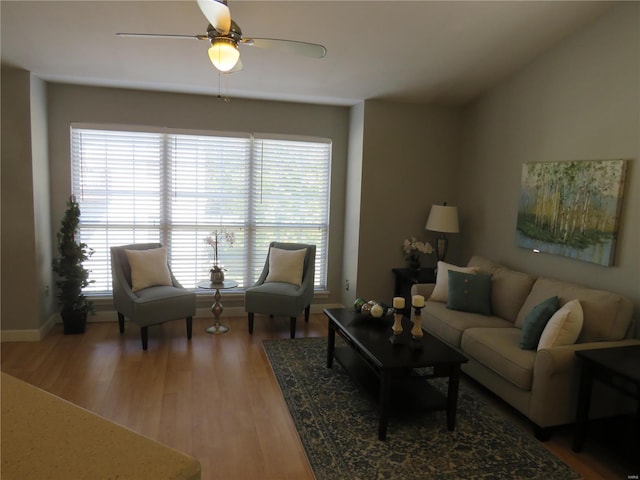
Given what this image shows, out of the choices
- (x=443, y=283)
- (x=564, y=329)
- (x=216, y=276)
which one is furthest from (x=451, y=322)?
(x=216, y=276)

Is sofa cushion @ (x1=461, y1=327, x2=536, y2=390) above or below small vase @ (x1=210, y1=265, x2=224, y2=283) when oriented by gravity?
below

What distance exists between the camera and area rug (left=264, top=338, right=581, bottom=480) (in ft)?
8.16

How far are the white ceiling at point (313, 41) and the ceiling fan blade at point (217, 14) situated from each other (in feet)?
3.06

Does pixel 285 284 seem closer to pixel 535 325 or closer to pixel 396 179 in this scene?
pixel 396 179

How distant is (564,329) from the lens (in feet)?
9.45

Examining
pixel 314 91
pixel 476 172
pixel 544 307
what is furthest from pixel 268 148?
pixel 544 307

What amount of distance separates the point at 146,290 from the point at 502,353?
3244 mm

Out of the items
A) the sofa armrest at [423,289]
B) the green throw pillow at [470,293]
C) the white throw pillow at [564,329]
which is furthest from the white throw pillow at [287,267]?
the white throw pillow at [564,329]

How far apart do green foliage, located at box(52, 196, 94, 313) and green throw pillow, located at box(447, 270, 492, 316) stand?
3.59 m

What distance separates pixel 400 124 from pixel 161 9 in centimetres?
276

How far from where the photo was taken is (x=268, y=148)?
5109 millimetres

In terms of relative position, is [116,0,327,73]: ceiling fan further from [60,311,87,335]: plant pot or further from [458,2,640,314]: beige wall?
[60,311,87,335]: plant pot

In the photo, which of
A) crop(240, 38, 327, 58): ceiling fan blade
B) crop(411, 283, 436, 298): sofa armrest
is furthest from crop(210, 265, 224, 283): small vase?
crop(240, 38, 327, 58): ceiling fan blade

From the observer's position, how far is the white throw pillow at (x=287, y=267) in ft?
15.8
